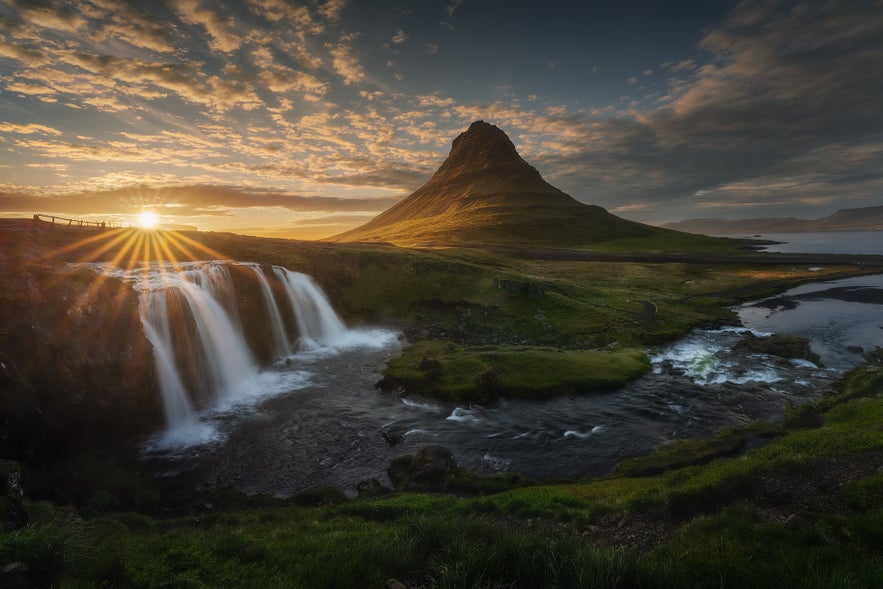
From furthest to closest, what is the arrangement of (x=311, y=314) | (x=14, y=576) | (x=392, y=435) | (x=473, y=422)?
(x=311, y=314), (x=473, y=422), (x=392, y=435), (x=14, y=576)

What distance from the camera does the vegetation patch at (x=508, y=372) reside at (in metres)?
33.8

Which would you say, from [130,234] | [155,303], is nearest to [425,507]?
[155,303]

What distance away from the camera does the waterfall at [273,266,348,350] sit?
51.9m

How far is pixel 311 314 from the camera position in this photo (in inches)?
2141

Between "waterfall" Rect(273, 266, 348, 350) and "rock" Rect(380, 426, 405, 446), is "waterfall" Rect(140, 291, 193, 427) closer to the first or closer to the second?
"rock" Rect(380, 426, 405, 446)

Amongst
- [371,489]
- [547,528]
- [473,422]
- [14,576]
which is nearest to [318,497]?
[371,489]

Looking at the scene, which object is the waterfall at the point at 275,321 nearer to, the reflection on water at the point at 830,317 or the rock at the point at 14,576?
the rock at the point at 14,576

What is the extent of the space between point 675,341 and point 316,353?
142 feet

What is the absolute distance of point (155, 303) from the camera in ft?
117

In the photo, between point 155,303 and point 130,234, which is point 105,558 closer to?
point 155,303

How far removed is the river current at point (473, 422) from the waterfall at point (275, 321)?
13.8ft

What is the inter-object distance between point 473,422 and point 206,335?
2657cm

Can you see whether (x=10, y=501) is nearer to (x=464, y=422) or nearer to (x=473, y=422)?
(x=464, y=422)

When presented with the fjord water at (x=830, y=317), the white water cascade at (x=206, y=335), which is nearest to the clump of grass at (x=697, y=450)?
the fjord water at (x=830, y=317)
